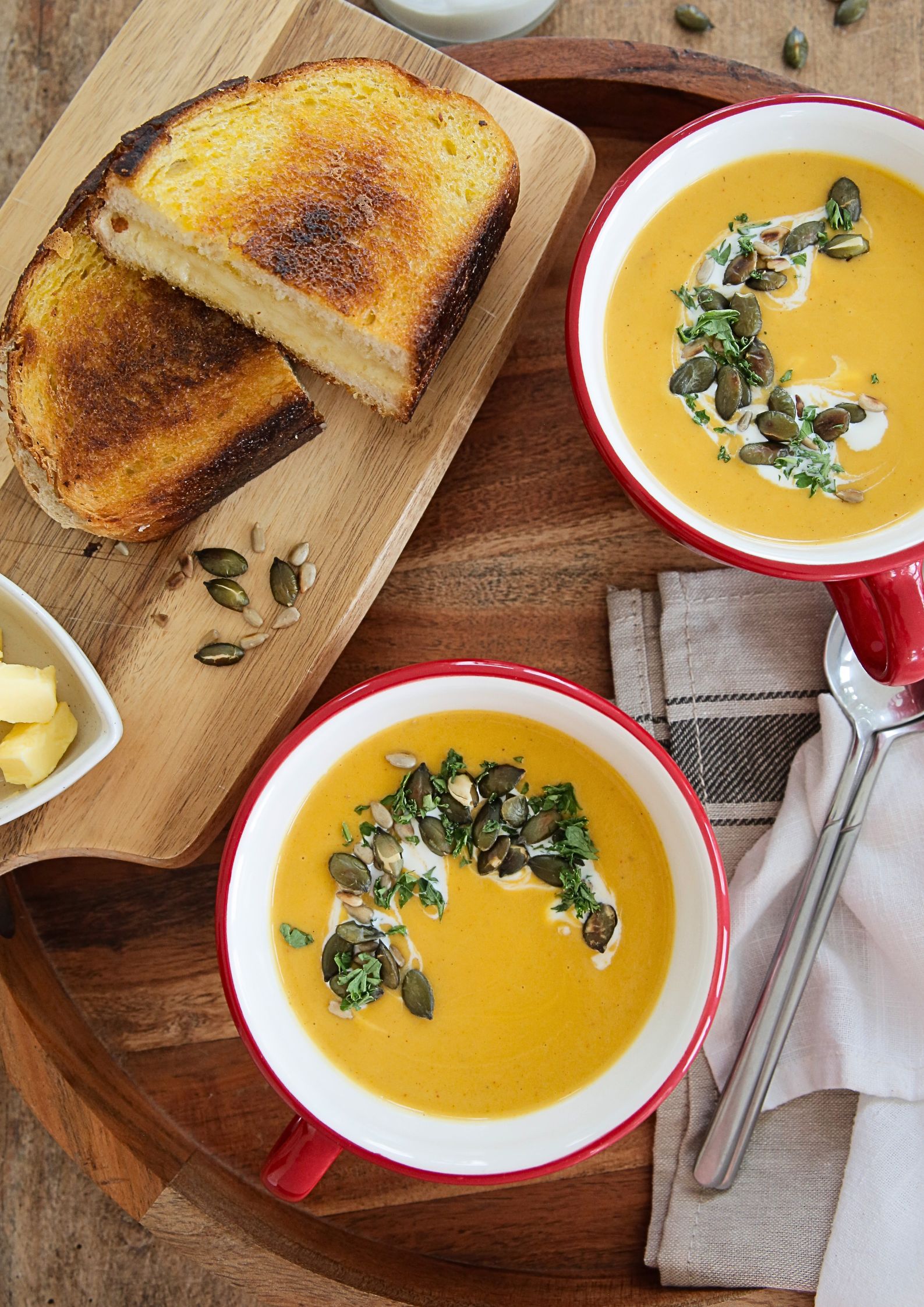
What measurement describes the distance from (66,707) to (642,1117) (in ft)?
3.53

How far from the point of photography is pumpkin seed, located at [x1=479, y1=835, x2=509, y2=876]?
151 cm

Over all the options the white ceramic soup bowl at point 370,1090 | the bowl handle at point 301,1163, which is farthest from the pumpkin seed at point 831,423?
the bowl handle at point 301,1163

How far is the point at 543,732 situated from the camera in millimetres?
1552

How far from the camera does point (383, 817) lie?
1541 millimetres

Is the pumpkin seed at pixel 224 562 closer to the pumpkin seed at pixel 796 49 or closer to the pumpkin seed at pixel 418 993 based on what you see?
the pumpkin seed at pixel 418 993

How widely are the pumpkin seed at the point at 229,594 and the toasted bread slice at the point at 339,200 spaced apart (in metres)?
0.39

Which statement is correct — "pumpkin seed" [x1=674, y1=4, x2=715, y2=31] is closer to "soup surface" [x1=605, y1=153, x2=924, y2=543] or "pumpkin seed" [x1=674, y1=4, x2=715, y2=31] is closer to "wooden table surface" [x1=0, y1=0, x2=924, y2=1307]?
"wooden table surface" [x1=0, y1=0, x2=924, y2=1307]

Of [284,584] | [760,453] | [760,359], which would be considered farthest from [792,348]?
[284,584]

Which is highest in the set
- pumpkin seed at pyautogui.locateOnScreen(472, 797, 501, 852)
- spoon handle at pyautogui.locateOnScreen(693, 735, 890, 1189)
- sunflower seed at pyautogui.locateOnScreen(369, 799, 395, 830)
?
sunflower seed at pyautogui.locateOnScreen(369, 799, 395, 830)

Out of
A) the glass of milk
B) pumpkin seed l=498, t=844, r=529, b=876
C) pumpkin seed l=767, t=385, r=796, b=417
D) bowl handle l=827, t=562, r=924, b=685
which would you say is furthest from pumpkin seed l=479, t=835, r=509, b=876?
the glass of milk

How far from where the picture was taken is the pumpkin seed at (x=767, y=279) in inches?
58.0

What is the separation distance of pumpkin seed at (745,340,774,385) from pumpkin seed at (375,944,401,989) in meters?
0.99

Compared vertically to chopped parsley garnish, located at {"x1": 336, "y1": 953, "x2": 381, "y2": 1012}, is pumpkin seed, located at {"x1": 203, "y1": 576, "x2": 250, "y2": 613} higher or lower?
higher

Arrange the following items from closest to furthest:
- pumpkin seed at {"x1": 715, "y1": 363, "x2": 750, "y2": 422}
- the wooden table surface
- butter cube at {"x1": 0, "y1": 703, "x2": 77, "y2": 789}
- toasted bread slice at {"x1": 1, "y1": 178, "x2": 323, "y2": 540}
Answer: pumpkin seed at {"x1": 715, "y1": 363, "x2": 750, "y2": 422}
butter cube at {"x1": 0, "y1": 703, "x2": 77, "y2": 789}
toasted bread slice at {"x1": 1, "y1": 178, "x2": 323, "y2": 540}
the wooden table surface
